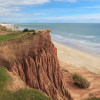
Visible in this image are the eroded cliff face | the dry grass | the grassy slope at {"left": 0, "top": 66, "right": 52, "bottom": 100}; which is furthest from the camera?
the eroded cliff face

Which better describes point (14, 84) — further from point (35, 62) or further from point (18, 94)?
point (35, 62)

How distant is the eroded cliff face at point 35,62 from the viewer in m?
12.5

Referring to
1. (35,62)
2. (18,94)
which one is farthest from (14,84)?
(35,62)

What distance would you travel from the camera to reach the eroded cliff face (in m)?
12.5

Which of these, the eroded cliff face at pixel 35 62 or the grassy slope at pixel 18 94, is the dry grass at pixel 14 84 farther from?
the eroded cliff face at pixel 35 62

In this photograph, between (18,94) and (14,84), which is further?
(14,84)

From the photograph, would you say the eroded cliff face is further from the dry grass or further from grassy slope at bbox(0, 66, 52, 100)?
grassy slope at bbox(0, 66, 52, 100)

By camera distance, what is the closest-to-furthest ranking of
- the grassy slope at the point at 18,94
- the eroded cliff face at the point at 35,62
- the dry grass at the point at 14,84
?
the grassy slope at the point at 18,94 → the dry grass at the point at 14,84 → the eroded cliff face at the point at 35,62

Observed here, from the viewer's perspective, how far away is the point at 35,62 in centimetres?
1398

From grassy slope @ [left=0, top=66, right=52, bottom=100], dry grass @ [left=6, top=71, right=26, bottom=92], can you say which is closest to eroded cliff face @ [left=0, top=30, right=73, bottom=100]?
dry grass @ [left=6, top=71, right=26, bottom=92]

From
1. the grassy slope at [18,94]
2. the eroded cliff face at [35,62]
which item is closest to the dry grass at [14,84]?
the grassy slope at [18,94]

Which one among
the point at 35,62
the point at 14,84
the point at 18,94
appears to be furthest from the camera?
the point at 35,62

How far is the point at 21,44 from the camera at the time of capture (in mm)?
13172

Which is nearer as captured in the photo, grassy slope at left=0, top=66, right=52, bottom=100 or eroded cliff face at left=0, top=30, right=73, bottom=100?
grassy slope at left=0, top=66, right=52, bottom=100
